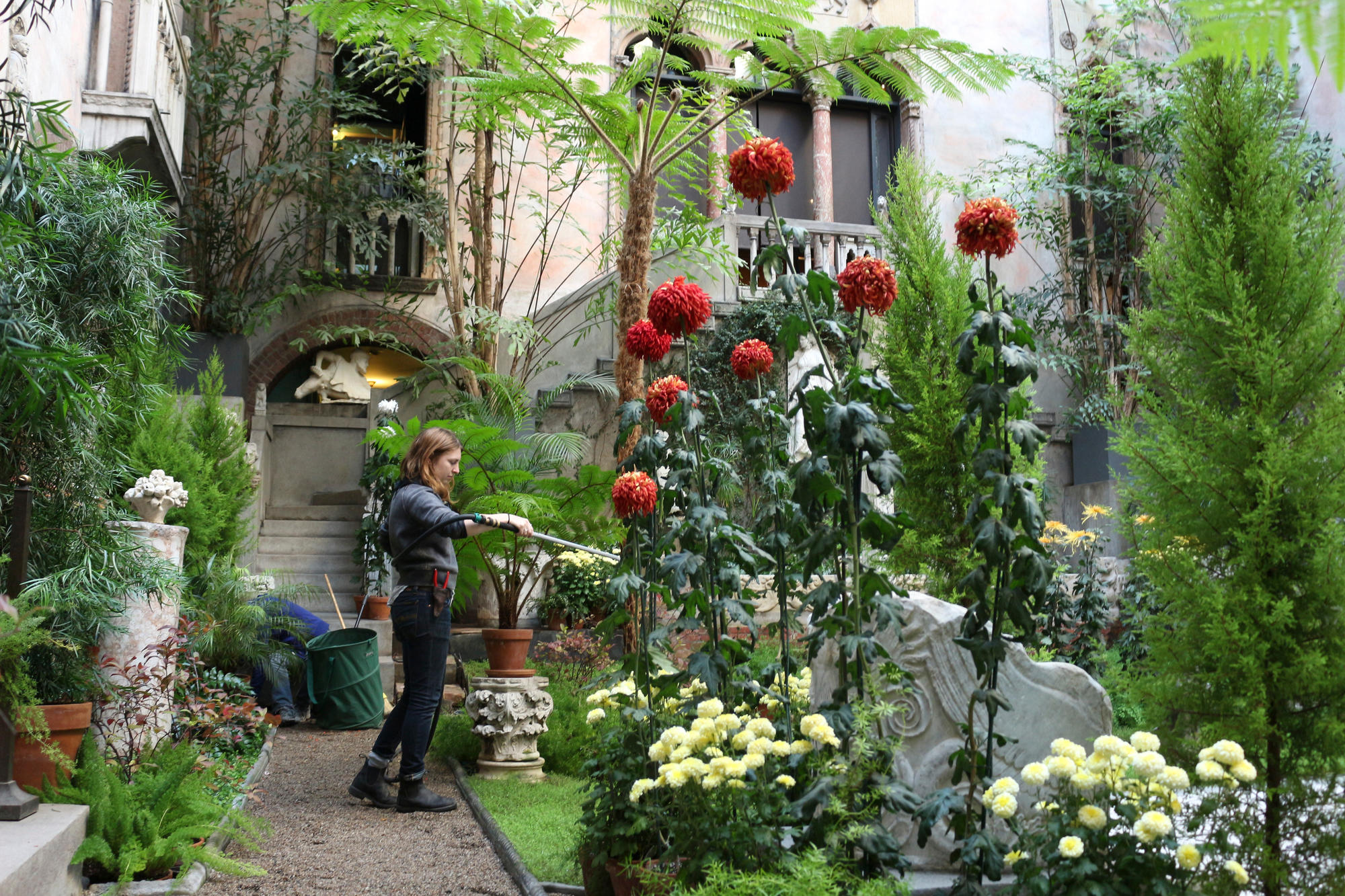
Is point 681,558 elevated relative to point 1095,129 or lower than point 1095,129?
lower

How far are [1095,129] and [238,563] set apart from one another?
10.3 meters

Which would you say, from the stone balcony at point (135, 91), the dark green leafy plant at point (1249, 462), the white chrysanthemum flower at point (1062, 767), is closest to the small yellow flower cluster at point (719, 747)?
the white chrysanthemum flower at point (1062, 767)

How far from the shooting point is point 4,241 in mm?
3686

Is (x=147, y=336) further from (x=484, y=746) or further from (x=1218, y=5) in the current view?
(x=1218, y=5)

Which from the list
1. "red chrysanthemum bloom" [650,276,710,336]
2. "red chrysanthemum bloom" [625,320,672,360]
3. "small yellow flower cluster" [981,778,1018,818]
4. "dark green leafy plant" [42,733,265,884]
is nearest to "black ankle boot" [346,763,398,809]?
"dark green leafy plant" [42,733,265,884]

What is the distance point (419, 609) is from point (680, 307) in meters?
2.35

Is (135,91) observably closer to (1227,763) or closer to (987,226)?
(987,226)

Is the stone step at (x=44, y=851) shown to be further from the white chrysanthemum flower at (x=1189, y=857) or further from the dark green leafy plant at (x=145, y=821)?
the white chrysanthemum flower at (x=1189, y=857)

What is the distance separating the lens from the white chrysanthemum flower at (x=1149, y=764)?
2.34 meters

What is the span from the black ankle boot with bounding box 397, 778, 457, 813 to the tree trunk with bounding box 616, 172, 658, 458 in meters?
2.27

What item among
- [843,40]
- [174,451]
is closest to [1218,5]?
[843,40]

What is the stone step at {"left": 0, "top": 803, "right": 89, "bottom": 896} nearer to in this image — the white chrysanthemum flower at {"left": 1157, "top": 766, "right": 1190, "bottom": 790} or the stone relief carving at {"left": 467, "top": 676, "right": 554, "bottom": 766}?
the stone relief carving at {"left": 467, "top": 676, "right": 554, "bottom": 766}

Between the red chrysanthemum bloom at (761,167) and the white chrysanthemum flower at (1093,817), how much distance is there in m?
1.80

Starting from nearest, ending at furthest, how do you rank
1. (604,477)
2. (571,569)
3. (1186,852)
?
(1186,852) < (604,477) < (571,569)
